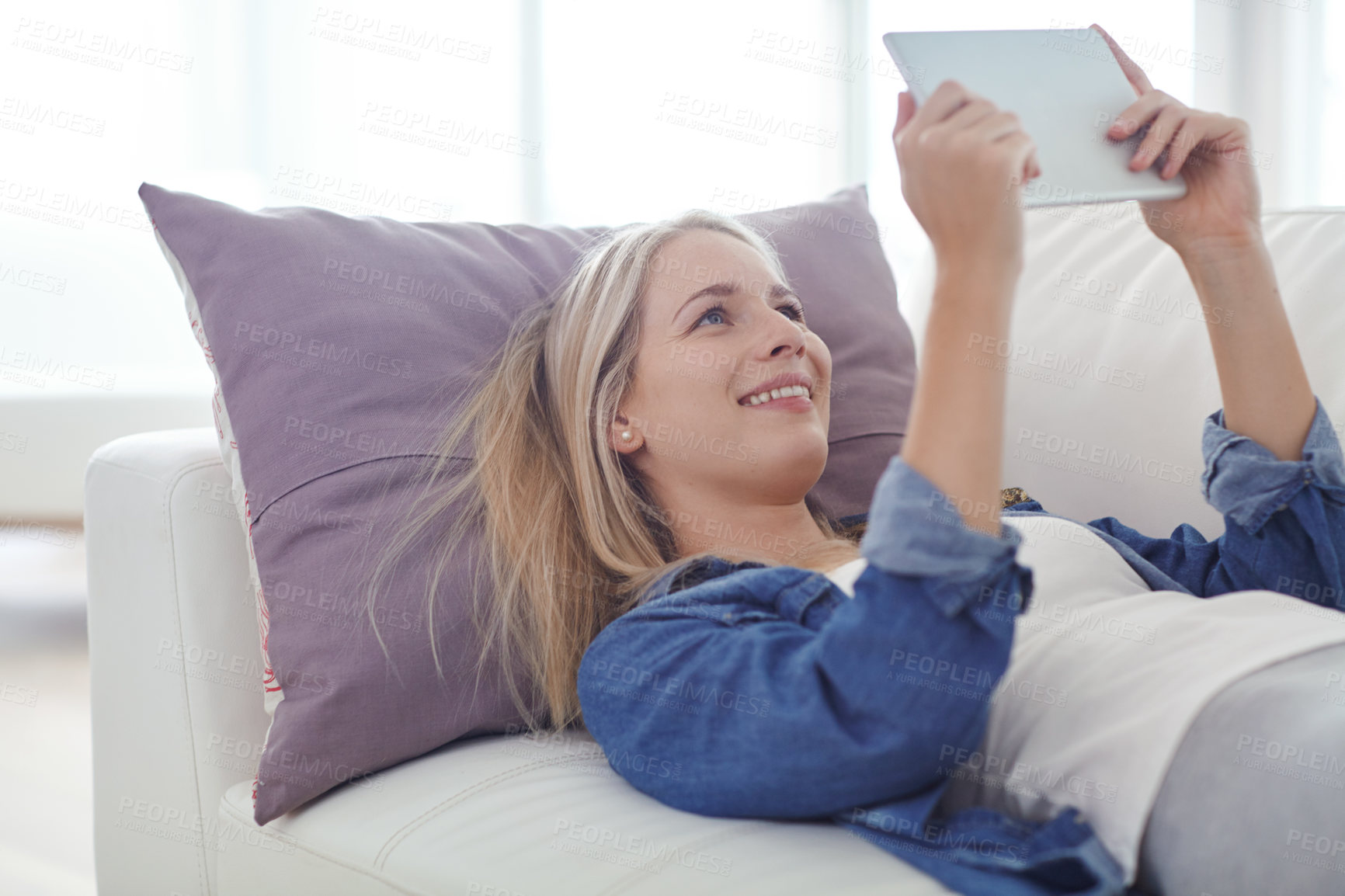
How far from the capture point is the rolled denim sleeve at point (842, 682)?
0.66 metres

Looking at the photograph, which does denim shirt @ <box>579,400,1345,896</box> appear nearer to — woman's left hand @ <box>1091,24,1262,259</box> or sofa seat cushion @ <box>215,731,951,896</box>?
sofa seat cushion @ <box>215,731,951,896</box>

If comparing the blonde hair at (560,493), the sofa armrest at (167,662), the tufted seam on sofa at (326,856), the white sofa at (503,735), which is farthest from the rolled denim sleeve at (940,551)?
the sofa armrest at (167,662)

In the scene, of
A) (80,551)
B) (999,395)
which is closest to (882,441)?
(999,395)

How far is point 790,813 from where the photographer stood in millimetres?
759

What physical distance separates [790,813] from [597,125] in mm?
2932

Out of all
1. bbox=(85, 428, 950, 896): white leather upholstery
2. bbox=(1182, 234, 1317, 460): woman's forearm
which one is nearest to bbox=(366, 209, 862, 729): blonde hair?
bbox=(85, 428, 950, 896): white leather upholstery

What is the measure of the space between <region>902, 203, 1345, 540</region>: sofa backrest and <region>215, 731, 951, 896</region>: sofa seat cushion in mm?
615

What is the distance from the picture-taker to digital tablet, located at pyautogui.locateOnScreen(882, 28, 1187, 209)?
32.8 inches

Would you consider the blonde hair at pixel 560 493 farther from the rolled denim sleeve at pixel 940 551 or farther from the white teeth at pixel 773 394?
the rolled denim sleeve at pixel 940 551

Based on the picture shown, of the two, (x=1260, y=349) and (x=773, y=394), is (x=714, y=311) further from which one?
(x=1260, y=349)

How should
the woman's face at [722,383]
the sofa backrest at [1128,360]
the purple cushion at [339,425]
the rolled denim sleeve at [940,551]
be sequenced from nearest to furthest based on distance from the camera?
the rolled denim sleeve at [940,551] → the purple cushion at [339,425] → the woman's face at [722,383] → the sofa backrest at [1128,360]

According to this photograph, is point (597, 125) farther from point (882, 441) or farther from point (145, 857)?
point (145, 857)

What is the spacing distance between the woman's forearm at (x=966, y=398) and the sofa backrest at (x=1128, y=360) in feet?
1.60

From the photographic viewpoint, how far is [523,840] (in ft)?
2.68
